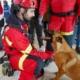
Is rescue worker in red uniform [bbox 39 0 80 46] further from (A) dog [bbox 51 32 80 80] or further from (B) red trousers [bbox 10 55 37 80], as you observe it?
(B) red trousers [bbox 10 55 37 80]

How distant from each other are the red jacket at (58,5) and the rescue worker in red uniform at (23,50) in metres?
0.14

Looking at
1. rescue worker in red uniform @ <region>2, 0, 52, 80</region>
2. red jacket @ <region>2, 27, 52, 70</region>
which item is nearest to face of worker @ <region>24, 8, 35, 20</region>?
rescue worker in red uniform @ <region>2, 0, 52, 80</region>

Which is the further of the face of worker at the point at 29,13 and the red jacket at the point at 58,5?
the red jacket at the point at 58,5

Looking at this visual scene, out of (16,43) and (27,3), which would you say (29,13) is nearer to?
(27,3)

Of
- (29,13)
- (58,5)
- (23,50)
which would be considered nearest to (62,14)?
(58,5)

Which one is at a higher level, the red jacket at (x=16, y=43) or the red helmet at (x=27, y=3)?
the red helmet at (x=27, y=3)

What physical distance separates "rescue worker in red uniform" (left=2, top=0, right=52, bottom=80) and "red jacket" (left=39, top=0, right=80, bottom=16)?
143 millimetres

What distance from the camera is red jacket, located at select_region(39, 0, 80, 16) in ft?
5.51

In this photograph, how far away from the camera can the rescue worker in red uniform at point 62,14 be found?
169 cm

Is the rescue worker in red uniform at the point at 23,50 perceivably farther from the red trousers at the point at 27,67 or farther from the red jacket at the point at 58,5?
the red jacket at the point at 58,5

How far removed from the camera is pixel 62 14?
5.58 feet

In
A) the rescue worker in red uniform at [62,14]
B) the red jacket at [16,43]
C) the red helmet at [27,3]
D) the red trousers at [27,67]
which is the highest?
the red helmet at [27,3]

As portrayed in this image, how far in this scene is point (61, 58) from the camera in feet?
5.28

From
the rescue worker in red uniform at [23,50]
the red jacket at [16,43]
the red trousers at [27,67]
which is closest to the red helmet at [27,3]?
the rescue worker in red uniform at [23,50]
